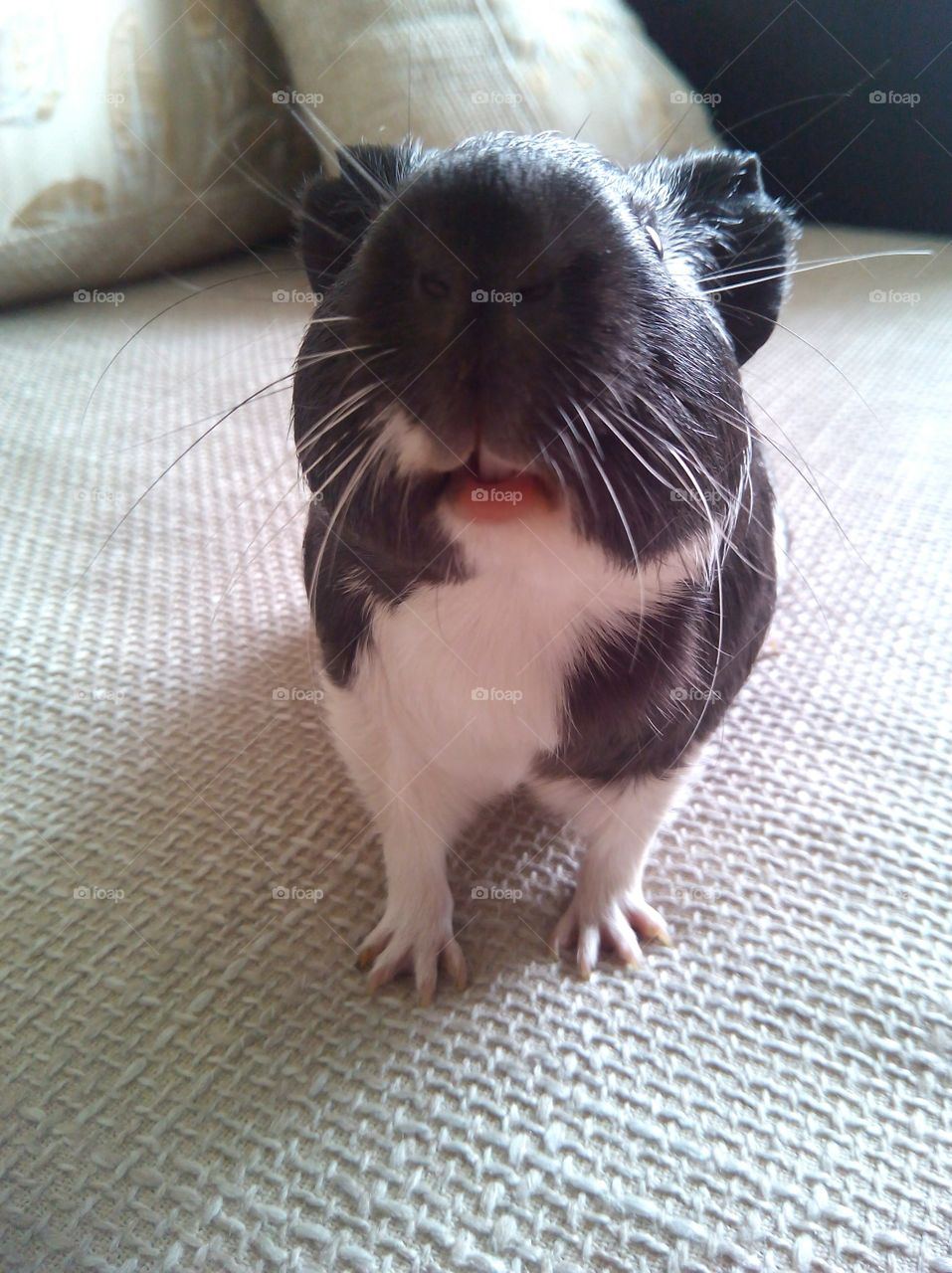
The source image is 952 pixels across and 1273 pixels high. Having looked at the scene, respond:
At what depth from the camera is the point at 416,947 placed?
918 mm

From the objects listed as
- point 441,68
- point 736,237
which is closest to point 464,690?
point 736,237

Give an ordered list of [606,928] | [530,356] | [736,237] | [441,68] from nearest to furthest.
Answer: [530,356] < [736,237] < [606,928] < [441,68]

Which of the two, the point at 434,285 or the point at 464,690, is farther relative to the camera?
the point at 464,690

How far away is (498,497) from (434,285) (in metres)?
0.15

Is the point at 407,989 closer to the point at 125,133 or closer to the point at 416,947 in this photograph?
the point at 416,947

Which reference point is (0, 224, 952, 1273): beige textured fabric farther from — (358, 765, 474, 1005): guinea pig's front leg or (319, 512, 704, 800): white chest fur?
(319, 512, 704, 800): white chest fur

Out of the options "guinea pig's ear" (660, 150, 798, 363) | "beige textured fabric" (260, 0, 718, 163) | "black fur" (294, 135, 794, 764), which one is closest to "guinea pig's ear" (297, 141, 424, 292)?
"black fur" (294, 135, 794, 764)

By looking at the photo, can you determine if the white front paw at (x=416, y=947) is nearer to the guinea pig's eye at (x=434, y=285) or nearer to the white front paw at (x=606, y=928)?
the white front paw at (x=606, y=928)

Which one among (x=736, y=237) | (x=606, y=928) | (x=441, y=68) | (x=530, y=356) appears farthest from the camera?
(x=441, y=68)

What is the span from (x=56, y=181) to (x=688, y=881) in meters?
2.00

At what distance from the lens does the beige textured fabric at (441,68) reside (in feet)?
6.58

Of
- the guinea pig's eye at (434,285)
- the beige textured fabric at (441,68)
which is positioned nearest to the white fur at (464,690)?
the guinea pig's eye at (434,285)

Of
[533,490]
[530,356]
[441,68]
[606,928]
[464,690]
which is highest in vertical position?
[441,68]

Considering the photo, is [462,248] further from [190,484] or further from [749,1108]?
[190,484]
